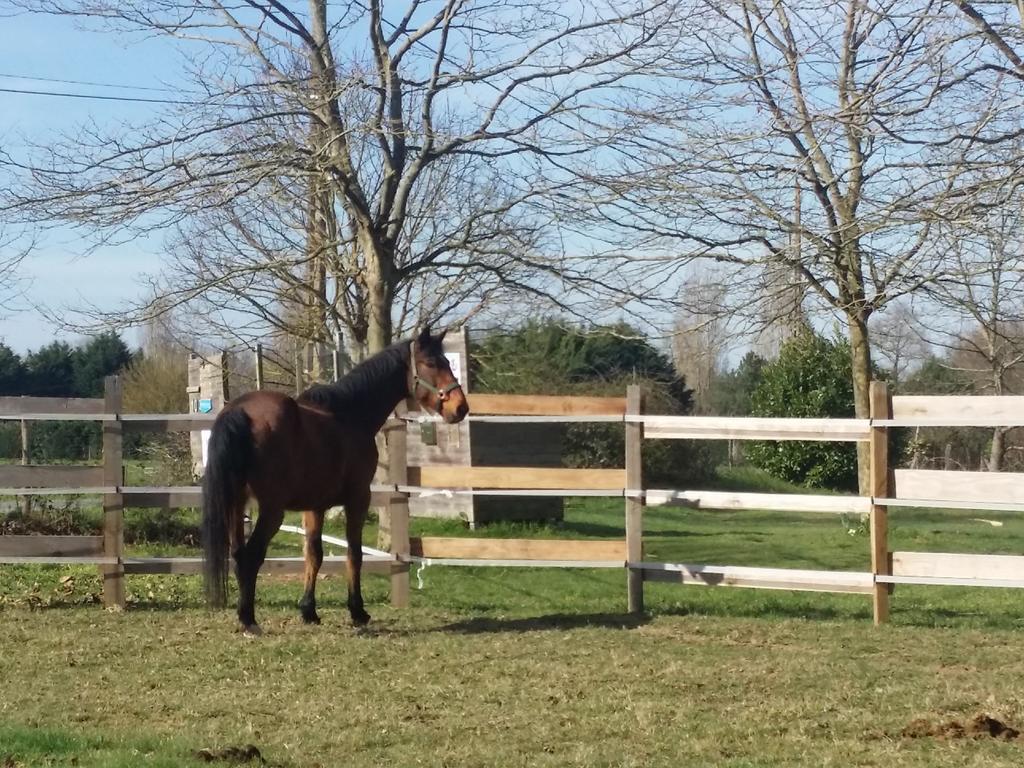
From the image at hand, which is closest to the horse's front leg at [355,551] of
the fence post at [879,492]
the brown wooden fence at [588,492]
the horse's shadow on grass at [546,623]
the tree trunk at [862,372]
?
the horse's shadow on grass at [546,623]

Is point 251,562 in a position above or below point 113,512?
below

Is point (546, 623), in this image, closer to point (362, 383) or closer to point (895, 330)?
point (362, 383)

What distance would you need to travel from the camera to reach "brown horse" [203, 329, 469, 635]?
7.36m

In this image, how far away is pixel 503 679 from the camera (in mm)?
6320

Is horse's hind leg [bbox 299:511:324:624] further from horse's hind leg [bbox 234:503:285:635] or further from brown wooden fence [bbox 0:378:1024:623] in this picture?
brown wooden fence [bbox 0:378:1024:623]

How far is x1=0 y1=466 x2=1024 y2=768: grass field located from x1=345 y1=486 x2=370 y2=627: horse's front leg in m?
0.15

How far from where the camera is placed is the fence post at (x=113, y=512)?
9125 millimetres

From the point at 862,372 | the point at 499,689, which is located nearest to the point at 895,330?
the point at 862,372

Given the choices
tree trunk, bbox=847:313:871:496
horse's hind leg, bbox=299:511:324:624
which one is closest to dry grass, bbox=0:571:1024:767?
horse's hind leg, bbox=299:511:324:624

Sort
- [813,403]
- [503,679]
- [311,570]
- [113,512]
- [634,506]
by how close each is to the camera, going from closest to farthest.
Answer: [503,679] → [311,570] → [634,506] → [113,512] → [813,403]

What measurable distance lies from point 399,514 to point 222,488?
2153 millimetres

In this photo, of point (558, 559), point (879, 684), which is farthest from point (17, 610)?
point (879, 684)

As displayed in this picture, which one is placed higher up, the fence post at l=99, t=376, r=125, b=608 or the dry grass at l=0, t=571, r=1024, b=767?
the fence post at l=99, t=376, r=125, b=608

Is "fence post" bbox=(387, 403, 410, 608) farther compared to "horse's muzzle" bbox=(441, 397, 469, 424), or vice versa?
"fence post" bbox=(387, 403, 410, 608)
